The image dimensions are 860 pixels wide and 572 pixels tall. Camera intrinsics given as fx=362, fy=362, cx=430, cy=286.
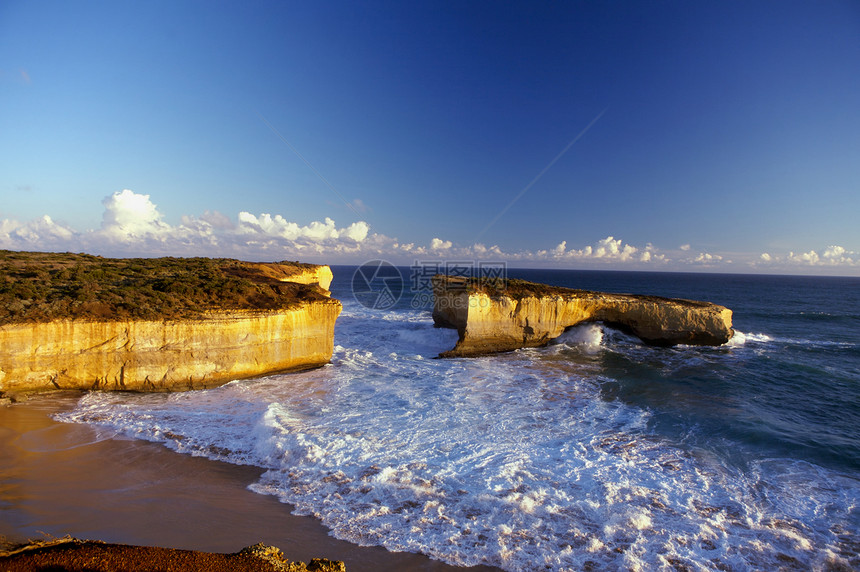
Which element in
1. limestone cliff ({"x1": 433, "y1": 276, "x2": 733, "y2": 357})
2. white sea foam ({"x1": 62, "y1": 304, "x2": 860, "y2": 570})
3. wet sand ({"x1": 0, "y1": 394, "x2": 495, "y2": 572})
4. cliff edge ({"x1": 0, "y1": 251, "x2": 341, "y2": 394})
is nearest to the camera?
wet sand ({"x1": 0, "y1": 394, "x2": 495, "y2": 572})

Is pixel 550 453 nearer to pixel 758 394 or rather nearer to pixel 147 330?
pixel 758 394

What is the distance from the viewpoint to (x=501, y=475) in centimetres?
767

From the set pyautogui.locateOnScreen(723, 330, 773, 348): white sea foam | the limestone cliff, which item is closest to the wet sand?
the limestone cliff

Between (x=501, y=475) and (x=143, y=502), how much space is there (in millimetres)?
6760

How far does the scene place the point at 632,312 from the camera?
19688 mm

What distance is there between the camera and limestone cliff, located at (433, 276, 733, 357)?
18266 millimetres

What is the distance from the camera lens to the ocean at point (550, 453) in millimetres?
6047

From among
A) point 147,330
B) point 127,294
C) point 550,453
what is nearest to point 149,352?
point 147,330

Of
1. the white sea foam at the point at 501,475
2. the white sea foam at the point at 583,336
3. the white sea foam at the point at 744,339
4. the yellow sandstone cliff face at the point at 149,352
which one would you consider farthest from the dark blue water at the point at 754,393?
the yellow sandstone cliff face at the point at 149,352

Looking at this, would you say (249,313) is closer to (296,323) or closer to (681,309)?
(296,323)

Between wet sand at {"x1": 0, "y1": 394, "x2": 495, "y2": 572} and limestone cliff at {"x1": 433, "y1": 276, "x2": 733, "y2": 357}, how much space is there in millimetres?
12078

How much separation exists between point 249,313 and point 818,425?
18.4 m

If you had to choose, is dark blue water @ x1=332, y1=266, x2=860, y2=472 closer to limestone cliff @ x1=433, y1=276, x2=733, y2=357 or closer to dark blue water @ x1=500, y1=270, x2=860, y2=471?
dark blue water @ x1=500, y1=270, x2=860, y2=471

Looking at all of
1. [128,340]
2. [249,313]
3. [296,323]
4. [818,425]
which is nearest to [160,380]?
[128,340]
